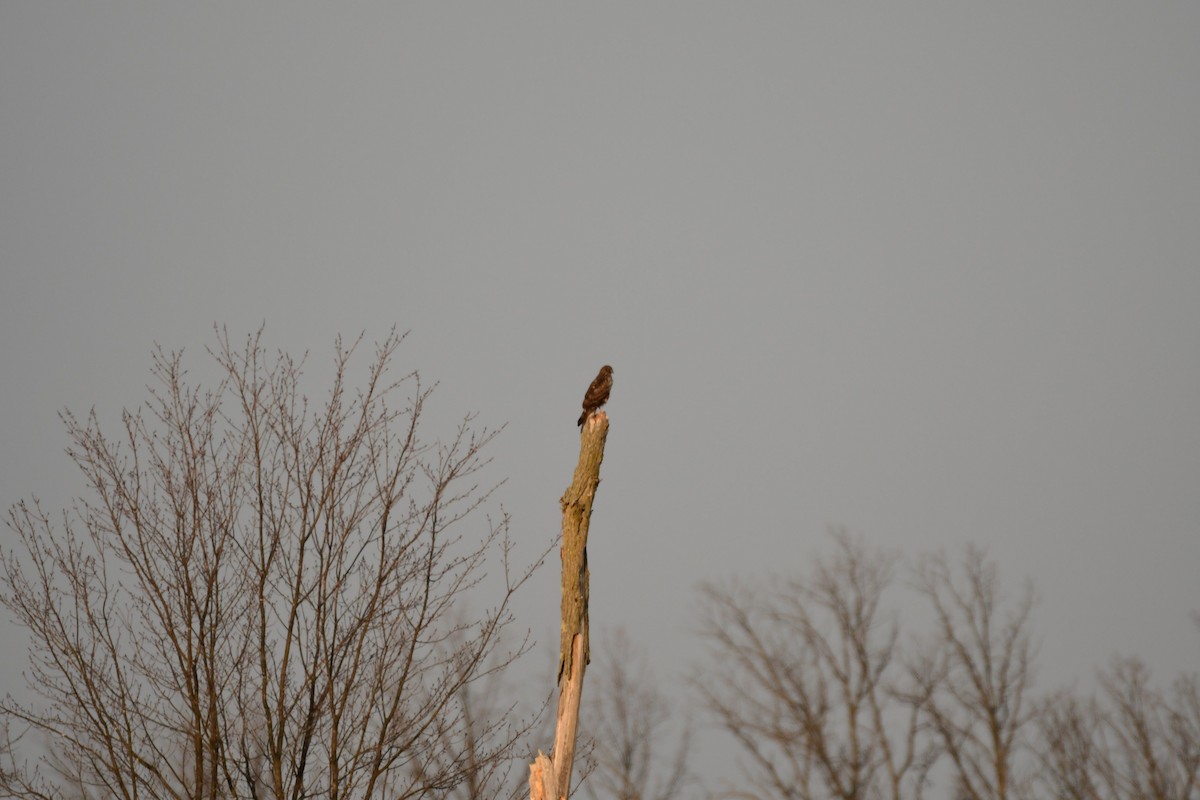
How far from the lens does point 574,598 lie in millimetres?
6703

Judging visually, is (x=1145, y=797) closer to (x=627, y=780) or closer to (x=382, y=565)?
(x=627, y=780)

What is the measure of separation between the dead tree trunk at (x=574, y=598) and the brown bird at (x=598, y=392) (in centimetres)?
92

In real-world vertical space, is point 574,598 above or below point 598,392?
below

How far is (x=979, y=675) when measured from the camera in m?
19.8

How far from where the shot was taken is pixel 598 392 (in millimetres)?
8062

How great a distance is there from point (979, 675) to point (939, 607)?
181 cm

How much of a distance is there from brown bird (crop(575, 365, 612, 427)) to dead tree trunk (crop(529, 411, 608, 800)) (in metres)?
0.92

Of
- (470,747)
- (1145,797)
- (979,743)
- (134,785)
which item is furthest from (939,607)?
(134,785)

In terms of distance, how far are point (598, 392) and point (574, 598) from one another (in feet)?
6.43

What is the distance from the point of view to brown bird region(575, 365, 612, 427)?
792 cm

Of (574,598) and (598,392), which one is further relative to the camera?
(598,392)

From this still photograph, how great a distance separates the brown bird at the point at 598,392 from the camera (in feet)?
26.0

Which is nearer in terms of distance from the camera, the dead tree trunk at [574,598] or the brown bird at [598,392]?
the dead tree trunk at [574,598]

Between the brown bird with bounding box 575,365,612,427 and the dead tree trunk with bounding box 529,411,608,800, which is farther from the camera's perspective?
the brown bird with bounding box 575,365,612,427
